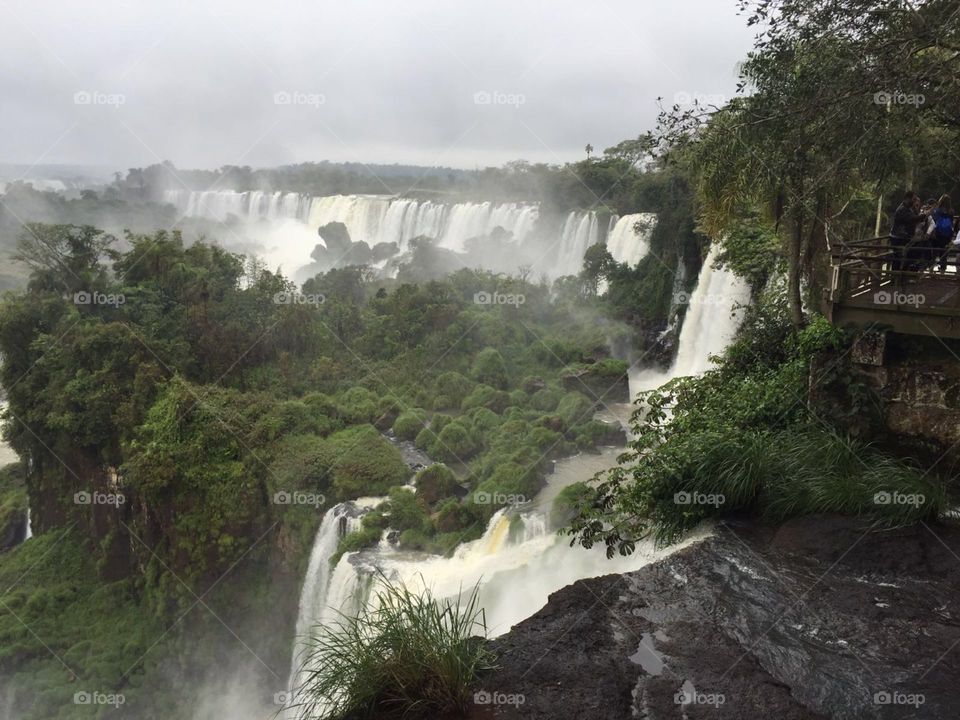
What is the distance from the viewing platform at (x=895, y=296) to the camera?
5.93 meters

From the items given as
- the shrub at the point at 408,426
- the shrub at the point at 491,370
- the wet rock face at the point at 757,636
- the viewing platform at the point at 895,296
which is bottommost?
the shrub at the point at 408,426

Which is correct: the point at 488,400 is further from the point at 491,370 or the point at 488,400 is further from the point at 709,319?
the point at 709,319

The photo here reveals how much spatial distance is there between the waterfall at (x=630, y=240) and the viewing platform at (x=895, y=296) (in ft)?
51.1

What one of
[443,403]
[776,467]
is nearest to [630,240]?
[443,403]

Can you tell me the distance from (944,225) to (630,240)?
16029mm

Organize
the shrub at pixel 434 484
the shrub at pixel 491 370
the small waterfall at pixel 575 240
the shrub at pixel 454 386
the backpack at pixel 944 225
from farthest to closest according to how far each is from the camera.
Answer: the small waterfall at pixel 575 240 → the shrub at pixel 491 370 → the shrub at pixel 454 386 → the shrub at pixel 434 484 → the backpack at pixel 944 225

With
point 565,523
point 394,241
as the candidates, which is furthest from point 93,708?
point 394,241

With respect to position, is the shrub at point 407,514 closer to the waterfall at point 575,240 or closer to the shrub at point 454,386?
the shrub at point 454,386

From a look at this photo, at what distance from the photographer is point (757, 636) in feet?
13.5

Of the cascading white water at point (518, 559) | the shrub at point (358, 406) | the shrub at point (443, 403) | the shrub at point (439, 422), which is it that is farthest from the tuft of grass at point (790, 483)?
the shrub at point (443, 403)

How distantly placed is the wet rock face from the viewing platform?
1.84 meters

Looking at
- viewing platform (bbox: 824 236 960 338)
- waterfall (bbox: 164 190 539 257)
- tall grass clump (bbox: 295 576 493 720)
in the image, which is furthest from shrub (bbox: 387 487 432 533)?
waterfall (bbox: 164 190 539 257)

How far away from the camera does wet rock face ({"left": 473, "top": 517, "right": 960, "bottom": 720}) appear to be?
3.58 m

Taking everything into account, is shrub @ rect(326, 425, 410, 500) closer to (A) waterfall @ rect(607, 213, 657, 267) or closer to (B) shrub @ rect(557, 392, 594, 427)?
(B) shrub @ rect(557, 392, 594, 427)
